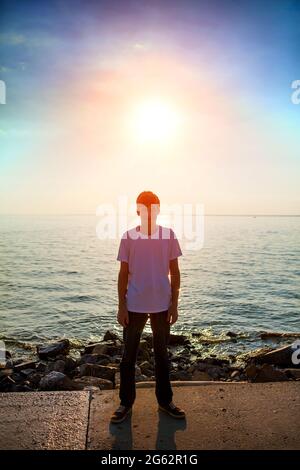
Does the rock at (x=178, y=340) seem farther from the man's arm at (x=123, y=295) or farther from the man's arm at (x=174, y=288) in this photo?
the man's arm at (x=123, y=295)

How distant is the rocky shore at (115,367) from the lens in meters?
6.61

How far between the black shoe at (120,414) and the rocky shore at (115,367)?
1.40 meters

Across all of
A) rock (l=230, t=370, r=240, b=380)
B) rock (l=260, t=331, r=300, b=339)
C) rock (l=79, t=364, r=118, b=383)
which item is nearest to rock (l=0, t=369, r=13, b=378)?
rock (l=79, t=364, r=118, b=383)

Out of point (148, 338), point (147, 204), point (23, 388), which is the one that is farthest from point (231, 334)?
point (147, 204)

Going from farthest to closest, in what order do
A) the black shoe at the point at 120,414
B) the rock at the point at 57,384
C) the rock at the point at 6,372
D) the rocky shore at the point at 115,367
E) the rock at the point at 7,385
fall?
1. the rock at the point at 6,372
2. the rock at the point at 7,385
3. the rocky shore at the point at 115,367
4. the rock at the point at 57,384
5. the black shoe at the point at 120,414

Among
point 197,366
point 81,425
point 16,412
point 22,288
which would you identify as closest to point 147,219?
point 81,425

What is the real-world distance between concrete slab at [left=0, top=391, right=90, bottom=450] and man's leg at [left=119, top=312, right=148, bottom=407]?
18.9 inches

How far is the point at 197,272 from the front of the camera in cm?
3200

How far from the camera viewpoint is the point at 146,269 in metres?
4.68

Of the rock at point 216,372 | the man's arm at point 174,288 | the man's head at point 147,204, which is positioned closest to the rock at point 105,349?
the rock at point 216,372

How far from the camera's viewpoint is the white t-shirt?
465 centimetres
